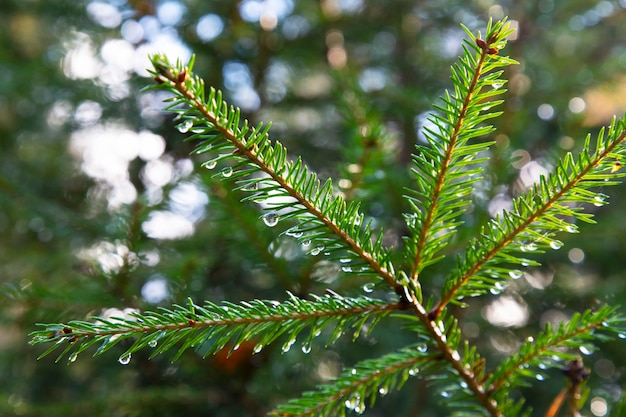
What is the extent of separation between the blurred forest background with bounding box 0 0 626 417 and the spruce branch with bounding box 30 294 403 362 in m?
0.30

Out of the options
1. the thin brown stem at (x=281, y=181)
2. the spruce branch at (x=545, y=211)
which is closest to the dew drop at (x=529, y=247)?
the spruce branch at (x=545, y=211)

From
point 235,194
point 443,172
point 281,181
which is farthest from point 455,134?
point 235,194

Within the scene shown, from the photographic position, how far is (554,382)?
1211 mm

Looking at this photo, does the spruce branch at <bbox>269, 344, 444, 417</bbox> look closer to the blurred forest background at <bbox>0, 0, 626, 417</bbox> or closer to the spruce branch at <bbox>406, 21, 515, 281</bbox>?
the spruce branch at <bbox>406, 21, 515, 281</bbox>

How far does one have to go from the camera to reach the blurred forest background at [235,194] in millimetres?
891

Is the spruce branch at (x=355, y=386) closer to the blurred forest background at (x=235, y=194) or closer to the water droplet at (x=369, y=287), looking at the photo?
the water droplet at (x=369, y=287)

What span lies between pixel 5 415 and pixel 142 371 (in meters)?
0.24

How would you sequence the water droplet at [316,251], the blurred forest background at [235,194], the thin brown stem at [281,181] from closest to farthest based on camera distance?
the thin brown stem at [281,181], the water droplet at [316,251], the blurred forest background at [235,194]

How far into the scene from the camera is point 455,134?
0.46 m

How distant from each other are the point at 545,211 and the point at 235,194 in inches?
19.9

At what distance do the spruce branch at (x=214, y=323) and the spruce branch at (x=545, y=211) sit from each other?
0.24ft

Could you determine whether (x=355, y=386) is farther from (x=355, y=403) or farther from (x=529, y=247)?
(x=529, y=247)

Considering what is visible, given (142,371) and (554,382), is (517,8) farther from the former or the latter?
(142,371)

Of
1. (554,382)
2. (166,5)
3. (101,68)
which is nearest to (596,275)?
(554,382)
